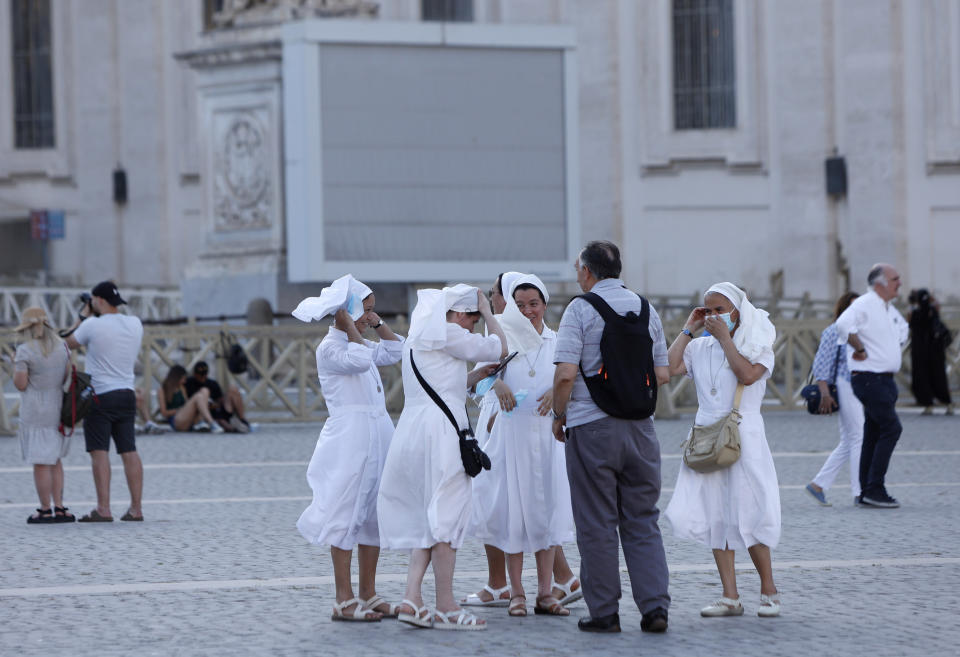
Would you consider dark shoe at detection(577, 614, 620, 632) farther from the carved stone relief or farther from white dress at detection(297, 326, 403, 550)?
the carved stone relief

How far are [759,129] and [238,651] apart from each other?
1113 inches

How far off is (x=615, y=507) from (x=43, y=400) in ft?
19.4

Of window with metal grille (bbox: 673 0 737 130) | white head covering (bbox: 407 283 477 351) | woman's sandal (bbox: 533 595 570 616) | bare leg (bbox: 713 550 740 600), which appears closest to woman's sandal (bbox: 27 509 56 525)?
white head covering (bbox: 407 283 477 351)

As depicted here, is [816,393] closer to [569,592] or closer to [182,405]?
[569,592]

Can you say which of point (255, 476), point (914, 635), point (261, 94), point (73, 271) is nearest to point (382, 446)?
point (914, 635)

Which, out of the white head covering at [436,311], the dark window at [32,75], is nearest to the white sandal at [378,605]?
the white head covering at [436,311]

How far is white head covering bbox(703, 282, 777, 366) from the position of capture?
27.5 ft

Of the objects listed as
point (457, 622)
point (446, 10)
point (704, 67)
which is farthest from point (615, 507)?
point (446, 10)

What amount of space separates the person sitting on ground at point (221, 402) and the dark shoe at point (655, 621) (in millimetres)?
13225

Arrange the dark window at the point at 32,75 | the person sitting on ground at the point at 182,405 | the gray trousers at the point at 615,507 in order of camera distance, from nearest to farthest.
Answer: the gray trousers at the point at 615,507 → the person sitting on ground at the point at 182,405 → the dark window at the point at 32,75

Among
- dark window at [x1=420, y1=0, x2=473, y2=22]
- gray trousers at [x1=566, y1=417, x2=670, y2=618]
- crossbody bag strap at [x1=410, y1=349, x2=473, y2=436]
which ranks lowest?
gray trousers at [x1=566, y1=417, x2=670, y2=618]

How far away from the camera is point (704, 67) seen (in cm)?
3506

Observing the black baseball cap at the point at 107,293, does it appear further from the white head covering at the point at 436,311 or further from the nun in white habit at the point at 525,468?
the white head covering at the point at 436,311

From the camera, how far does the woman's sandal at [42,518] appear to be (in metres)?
12.1
